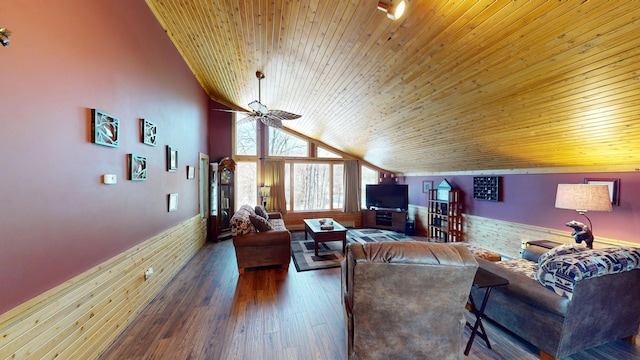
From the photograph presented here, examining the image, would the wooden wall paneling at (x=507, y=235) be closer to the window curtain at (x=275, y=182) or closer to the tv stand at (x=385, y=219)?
the tv stand at (x=385, y=219)

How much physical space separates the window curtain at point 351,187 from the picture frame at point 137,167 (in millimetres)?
5439

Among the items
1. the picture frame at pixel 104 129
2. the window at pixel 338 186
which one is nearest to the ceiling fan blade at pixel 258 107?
the picture frame at pixel 104 129

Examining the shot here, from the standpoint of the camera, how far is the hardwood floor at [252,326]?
1.98 metres

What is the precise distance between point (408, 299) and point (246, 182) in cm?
589

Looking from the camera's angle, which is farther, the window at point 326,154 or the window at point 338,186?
the window at point 338,186

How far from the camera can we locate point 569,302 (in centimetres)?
173

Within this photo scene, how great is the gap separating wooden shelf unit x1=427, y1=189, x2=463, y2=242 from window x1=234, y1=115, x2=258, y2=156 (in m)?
4.91

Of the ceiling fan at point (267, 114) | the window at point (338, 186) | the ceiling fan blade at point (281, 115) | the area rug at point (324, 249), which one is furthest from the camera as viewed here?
the window at point (338, 186)

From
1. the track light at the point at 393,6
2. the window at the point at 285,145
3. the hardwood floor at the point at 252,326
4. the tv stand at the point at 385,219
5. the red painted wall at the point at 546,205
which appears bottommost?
the hardwood floor at the point at 252,326

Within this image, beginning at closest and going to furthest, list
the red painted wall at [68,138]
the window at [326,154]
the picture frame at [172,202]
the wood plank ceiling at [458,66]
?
the red painted wall at [68,138] → the wood plank ceiling at [458,66] → the picture frame at [172,202] → the window at [326,154]

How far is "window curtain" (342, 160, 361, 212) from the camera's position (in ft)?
23.9

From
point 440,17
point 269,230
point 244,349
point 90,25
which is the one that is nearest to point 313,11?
point 440,17

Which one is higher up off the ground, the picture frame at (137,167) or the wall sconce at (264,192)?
the picture frame at (137,167)

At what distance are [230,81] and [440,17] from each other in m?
3.92
